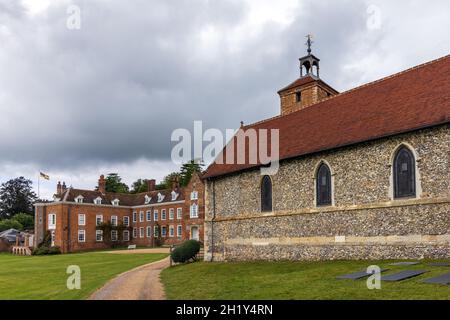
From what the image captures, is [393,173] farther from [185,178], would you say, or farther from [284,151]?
[185,178]

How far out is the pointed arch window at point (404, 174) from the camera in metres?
17.9

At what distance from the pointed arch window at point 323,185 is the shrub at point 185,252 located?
9.76 meters

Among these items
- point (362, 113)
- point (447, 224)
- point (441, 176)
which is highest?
point (362, 113)

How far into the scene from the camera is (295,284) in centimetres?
1421

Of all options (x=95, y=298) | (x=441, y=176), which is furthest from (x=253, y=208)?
(x=95, y=298)

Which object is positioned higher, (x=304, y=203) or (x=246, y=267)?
(x=304, y=203)

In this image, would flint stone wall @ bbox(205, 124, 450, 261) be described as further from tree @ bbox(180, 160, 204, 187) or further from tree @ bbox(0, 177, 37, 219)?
tree @ bbox(0, 177, 37, 219)

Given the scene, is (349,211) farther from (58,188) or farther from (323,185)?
(58,188)

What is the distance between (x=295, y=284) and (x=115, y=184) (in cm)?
9267

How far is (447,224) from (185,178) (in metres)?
78.0

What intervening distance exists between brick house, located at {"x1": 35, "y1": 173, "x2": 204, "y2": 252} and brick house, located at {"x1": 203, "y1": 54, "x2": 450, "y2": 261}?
85.9 ft
